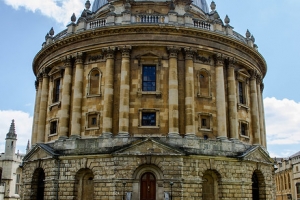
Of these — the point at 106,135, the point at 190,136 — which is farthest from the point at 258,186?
the point at 106,135

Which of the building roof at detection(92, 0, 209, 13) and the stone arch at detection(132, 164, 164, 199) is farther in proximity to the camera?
the building roof at detection(92, 0, 209, 13)

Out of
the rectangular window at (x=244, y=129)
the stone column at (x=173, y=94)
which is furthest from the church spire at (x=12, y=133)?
the rectangular window at (x=244, y=129)

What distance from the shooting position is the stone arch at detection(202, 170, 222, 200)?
29062 millimetres

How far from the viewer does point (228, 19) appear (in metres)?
34.5

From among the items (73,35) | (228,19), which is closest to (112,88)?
(73,35)

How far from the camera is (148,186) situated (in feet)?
90.8

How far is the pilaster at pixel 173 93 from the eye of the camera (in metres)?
29.1

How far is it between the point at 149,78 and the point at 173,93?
255 centimetres

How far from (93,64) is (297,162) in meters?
45.3

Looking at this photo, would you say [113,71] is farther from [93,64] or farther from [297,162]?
[297,162]

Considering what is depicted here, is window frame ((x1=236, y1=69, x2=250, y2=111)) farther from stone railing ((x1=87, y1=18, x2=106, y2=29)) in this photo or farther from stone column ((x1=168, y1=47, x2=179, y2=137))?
stone railing ((x1=87, y1=18, x2=106, y2=29))

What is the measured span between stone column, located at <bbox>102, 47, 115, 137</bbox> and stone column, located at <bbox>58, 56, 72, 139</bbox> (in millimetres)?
3961

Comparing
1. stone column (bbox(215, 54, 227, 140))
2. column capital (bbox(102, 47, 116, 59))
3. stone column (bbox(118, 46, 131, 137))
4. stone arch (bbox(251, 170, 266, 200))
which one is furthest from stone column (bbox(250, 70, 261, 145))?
column capital (bbox(102, 47, 116, 59))

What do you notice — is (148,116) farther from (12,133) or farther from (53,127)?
(12,133)
